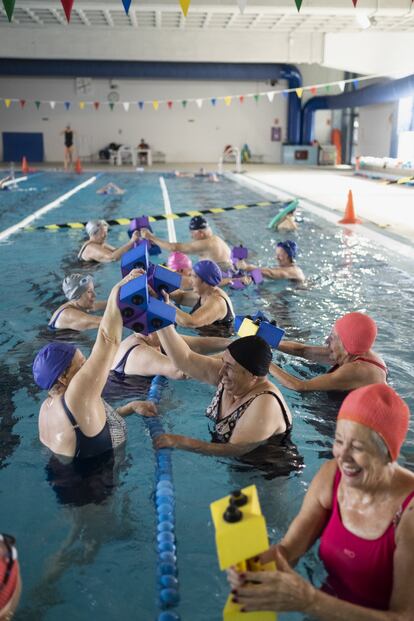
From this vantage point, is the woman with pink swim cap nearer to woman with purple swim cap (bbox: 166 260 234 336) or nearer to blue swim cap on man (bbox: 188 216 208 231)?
woman with purple swim cap (bbox: 166 260 234 336)

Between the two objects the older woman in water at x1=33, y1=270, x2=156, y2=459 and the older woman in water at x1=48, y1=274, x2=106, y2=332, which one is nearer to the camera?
the older woman in water at x1=33, y1=270, x2=156, y2=459

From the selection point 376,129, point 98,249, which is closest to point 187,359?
point 98,249

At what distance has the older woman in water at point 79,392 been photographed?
111 inches

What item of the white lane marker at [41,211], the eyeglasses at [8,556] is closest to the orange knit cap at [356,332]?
the eyeglasses at [8,556]

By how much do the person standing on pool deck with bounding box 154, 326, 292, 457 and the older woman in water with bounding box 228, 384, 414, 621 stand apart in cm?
110

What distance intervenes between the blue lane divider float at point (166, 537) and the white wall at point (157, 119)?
30816 millimetres

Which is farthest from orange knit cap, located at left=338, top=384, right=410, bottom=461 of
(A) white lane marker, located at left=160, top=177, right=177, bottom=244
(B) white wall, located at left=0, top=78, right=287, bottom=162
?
(B) white wall, located at left=0, top=78, right=287, bottom=162

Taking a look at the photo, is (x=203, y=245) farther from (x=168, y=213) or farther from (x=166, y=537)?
(x=168, y=213)

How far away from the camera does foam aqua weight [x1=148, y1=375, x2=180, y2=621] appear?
2.60 meters

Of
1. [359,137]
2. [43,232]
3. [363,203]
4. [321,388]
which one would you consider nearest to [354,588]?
[321,388]

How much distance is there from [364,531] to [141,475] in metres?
1.80

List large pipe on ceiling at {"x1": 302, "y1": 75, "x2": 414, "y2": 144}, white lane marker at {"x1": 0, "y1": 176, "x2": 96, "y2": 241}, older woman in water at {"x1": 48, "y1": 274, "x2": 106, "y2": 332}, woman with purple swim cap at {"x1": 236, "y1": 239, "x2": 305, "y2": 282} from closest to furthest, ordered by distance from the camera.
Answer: older woman in water at {"x1": 48, "y1": 274, "x2": 106, "y2": 332}
woman with purple swim cap at {"x1": 236, "y1": 239, "x2": 305, "y2": 282}
white lane marker at {"x1": 0, "y1": 176, "x2": 96, "y2": 241}
large pipe on ceiling at {"x1": 302, "y1": 75, "x2": 414, "y2": 144}

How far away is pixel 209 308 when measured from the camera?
18.9 ft

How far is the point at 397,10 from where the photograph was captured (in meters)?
17.3
